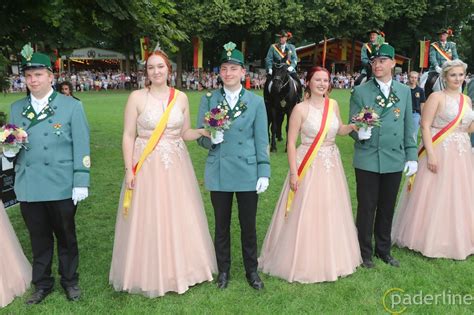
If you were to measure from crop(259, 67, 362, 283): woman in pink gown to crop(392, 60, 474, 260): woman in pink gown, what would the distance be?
1.15 meters

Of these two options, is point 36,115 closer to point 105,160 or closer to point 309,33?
point 105,160

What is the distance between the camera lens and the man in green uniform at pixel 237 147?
418 centimetres

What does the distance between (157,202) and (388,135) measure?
2.34m

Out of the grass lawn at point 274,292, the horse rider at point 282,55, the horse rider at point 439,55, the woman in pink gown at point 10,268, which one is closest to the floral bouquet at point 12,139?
the woman in pink gown at point 10,268

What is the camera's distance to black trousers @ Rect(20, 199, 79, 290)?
4086mm

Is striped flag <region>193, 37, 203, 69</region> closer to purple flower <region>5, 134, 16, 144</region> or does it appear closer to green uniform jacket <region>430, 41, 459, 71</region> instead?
green uniform jacket <region>430, 41, 459, 71</region>

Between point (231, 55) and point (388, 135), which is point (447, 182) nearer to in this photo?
point (388, 135)

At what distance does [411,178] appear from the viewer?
5.33 m

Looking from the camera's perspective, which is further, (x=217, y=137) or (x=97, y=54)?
(x=97, y=54)

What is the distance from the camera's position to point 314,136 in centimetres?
450

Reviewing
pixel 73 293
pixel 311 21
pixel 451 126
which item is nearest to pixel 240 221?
pixel 73 293

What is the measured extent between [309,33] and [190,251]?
127 feet

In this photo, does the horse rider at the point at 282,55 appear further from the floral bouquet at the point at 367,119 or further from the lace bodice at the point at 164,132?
the lace bodice at the point at 164,132

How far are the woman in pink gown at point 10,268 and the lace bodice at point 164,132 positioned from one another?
1.37 m
